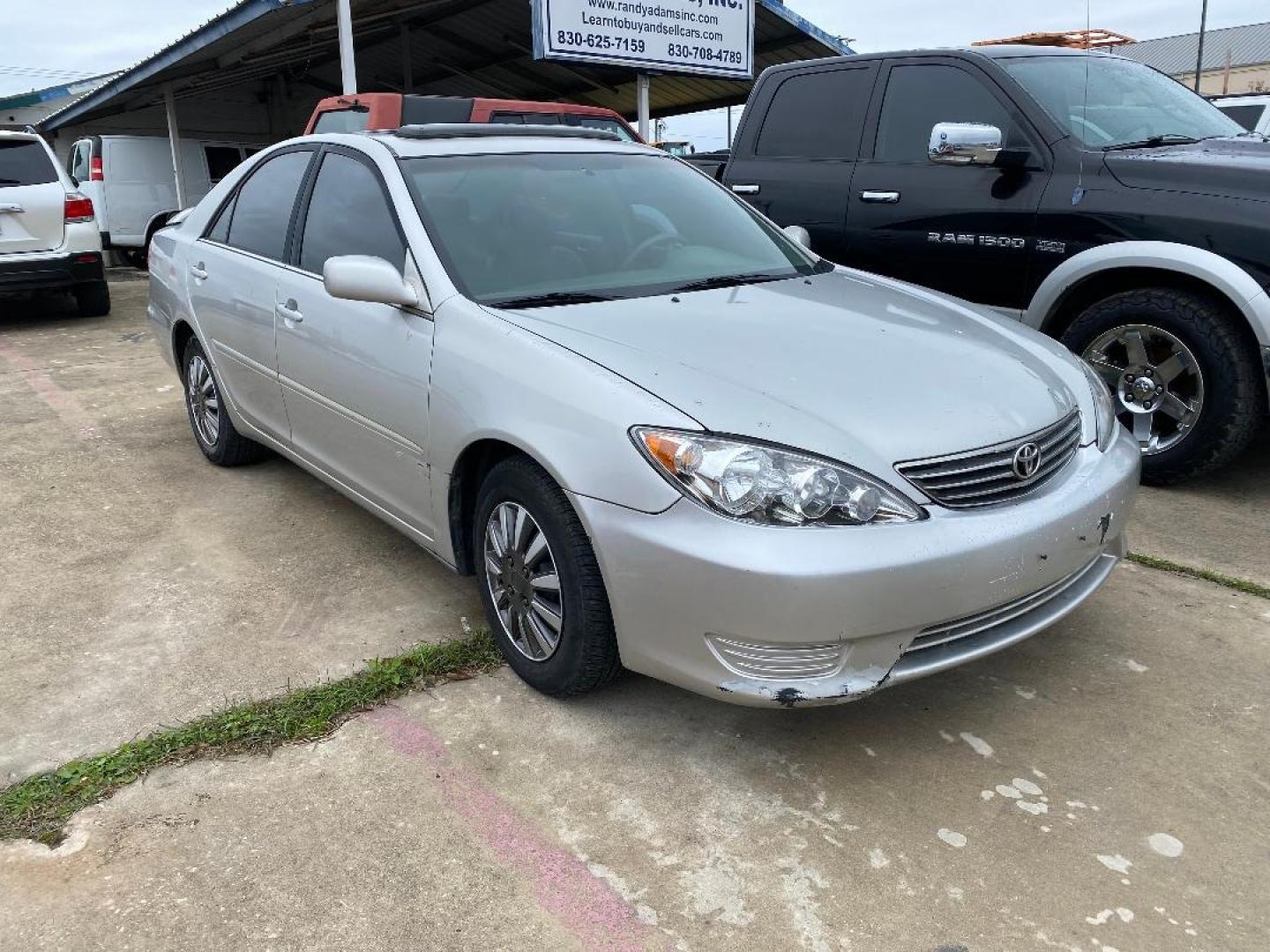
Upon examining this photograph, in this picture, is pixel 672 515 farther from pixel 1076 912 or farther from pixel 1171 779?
pixel 1171 779

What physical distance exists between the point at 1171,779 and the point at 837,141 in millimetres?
3885

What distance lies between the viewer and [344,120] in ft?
30.8

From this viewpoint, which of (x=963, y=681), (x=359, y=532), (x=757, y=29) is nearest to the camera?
(x=963, y=681)

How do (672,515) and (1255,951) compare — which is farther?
(672,515)

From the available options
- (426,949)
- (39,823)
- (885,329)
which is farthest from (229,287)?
(426,949)

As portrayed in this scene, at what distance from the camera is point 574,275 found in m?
3.21

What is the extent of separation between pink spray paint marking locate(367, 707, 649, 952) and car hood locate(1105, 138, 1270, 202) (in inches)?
146

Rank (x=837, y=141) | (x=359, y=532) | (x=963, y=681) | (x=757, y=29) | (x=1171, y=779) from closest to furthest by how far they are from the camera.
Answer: (x=1171, y=779) → (x=963, y=681) → (x=359, y=532) → (x=837, y=141) → (x=757, y=29)

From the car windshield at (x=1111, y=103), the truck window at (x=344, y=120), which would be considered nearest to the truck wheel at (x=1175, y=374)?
the car windshield at (x=1111, y=103)

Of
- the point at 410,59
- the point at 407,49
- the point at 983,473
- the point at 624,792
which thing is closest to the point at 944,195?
the point at 983,473

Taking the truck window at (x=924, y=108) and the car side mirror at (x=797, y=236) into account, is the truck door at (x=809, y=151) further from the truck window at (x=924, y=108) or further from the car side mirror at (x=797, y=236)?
the car side mirror at (x=797, y=236)

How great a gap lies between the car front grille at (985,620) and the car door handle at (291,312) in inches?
96.5

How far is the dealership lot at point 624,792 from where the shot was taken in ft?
6.90

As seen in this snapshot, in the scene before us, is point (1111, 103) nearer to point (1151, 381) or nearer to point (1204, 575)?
point (1151, 381)
